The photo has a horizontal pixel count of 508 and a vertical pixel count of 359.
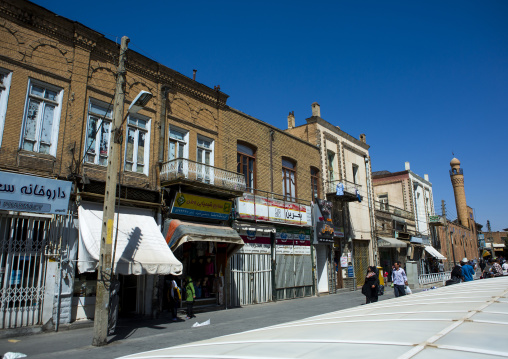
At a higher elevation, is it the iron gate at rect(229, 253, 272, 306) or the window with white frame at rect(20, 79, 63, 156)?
the window with white frame at rect(20, 79, 63, 156)

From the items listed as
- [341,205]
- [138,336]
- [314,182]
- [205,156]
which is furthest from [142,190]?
[341,205]

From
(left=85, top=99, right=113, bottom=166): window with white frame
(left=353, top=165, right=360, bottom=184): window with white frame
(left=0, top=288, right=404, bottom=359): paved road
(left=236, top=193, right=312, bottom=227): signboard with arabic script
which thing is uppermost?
(left=353, top=165, right=360, bottom=184): window with white frame

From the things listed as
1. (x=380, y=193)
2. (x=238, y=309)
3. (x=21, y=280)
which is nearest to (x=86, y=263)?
(x=21, y=280)

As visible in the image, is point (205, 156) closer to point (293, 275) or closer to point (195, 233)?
point (195, 233)

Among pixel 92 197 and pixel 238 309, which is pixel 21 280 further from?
pixel 238 309

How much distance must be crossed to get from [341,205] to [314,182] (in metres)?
3.12

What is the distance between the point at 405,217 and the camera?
35.3 m

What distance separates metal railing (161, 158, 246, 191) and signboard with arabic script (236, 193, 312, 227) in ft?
3.41

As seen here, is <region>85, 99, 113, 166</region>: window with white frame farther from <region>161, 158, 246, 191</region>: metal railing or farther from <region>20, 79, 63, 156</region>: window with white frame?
<region>161, 158, 246, 191</region>: metal railing

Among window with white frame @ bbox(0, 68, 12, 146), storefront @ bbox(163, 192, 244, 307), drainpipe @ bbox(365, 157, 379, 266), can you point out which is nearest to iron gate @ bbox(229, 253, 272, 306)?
storefront @ bbox(163, 192, 244, 307)

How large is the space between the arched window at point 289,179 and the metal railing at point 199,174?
16.5ft

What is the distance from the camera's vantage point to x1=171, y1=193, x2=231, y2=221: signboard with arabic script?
14.1 meters

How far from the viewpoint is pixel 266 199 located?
18.5 metres

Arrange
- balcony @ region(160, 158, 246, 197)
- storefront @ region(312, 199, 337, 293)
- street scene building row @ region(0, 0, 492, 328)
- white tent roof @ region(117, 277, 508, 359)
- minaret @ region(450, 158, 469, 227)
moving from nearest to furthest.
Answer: white tent roof @ region(117, 277, 508, 359) → street scene building row @ region(0, 0, 492, 328) → balcony @ region(160, 158, 246, 197) → storefront @ region(312, 199, 337, 293) → minaret @ region(450, 158, 469, 227)
